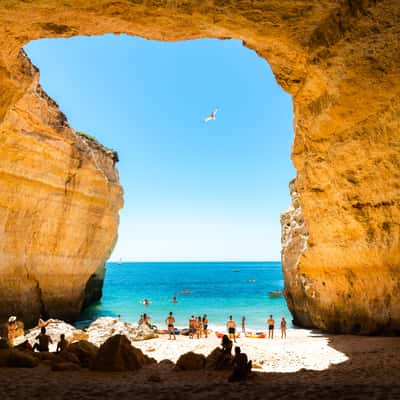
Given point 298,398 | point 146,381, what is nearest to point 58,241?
point 146,381

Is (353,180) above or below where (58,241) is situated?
above

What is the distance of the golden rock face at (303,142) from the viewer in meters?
7.43

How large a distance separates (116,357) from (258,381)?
3.54 metres

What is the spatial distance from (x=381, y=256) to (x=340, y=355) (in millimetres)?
3317

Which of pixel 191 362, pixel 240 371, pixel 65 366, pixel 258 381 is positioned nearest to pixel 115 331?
pixel 65 366

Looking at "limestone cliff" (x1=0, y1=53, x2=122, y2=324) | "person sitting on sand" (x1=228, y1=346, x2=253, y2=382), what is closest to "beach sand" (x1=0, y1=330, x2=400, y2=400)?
"person sitting on sand" (x1=228, y1=346, x2=253, y2=382)

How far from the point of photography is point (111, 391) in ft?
20.8

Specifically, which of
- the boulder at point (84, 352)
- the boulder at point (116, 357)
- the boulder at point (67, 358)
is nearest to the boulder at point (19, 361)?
the boulder at point (67, 358)

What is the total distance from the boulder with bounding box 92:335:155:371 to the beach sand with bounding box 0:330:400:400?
0.31 m

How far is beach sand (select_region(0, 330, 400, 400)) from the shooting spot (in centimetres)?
562

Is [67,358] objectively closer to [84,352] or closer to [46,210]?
[84,352]

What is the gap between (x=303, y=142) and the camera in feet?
40.8

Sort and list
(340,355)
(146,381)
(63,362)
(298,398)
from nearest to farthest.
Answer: (298,398)
(146,381)
(63,362)
(340,355)

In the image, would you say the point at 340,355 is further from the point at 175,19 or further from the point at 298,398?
the point at 175,19
